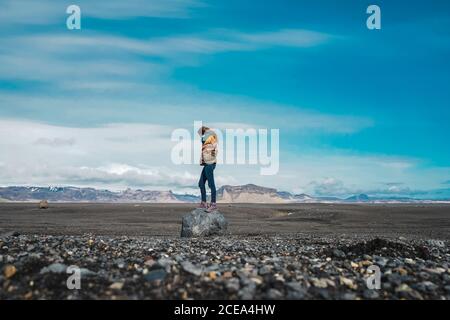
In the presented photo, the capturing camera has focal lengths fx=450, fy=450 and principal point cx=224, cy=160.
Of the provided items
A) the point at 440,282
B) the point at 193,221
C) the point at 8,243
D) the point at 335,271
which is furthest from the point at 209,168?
the point at 440,282

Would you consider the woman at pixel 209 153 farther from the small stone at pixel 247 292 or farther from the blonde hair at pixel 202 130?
the small stone at pixel 247 292

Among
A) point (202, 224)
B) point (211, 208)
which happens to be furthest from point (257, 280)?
point (211, 208)

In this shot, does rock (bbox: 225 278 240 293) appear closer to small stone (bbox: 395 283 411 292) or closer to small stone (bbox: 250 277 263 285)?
small stone (bbox: 250 277 263 285)

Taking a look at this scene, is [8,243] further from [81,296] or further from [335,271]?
[335,271]

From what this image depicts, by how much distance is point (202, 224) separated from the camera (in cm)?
2061

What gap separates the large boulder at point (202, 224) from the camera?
67.1 ft

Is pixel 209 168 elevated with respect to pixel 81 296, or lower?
elevated

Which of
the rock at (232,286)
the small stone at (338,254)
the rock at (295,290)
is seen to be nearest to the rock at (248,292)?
the rock at (232,286)

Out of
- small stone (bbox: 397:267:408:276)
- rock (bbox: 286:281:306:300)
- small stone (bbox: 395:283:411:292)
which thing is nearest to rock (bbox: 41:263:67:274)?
rock (bbox: 286:281:306:300)

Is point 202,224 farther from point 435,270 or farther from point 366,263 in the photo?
point 435,270

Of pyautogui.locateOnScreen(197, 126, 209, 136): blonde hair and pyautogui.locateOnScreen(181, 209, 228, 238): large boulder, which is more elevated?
pyautogui.locateOnScreen(197, 126, 209, 136): blonde hair

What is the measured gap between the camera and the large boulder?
20.4 meters
